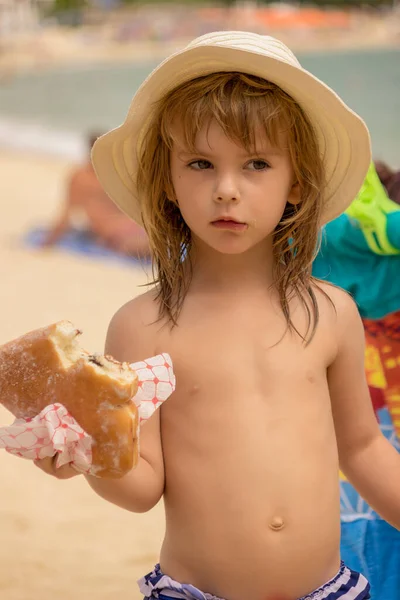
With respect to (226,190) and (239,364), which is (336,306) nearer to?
(239,364)

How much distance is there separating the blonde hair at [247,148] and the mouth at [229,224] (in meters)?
0.16

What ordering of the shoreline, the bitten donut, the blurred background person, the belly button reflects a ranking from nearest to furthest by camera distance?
the bitten donut < the belly button < the blurred background person < the shoreline

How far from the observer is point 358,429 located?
2.34m

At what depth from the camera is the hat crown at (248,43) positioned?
2.01m

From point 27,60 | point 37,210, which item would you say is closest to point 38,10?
point 27,60

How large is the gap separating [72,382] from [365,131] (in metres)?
0.88

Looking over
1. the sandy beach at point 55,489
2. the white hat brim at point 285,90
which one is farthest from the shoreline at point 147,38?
the white hat brim at point 285,90

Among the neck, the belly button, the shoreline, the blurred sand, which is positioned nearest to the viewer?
the belly button

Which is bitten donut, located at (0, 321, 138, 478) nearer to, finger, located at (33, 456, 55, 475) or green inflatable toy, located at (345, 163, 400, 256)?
finger, located at (33, 456, 55, 475)

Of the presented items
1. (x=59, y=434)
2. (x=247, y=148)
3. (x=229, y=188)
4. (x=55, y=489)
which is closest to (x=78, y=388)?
(x=59, y=434)

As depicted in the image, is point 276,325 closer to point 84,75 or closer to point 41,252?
point 41,252

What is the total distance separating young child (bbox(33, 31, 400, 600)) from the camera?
2061mm

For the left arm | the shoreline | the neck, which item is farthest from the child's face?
the shoreline

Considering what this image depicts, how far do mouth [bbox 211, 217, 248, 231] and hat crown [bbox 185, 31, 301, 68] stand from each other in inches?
13.8
